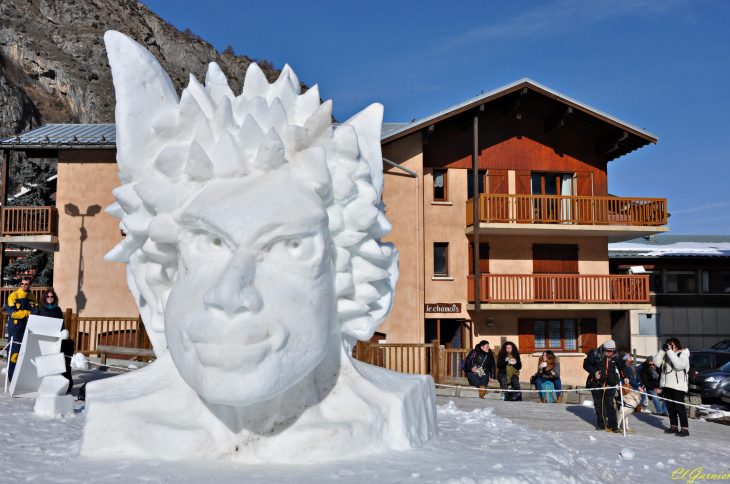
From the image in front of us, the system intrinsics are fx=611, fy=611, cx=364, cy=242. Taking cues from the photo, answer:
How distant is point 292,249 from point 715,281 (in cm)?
2514

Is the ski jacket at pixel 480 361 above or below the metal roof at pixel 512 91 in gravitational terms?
below

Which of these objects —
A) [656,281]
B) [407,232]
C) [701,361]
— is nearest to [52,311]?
[407,232]

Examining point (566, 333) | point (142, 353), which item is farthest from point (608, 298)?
point (142, 353)

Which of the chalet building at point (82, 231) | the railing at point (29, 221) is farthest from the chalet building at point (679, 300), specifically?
the railing at point (29, 221)

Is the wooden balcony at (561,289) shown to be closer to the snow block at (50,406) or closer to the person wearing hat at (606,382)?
the person wearing hat at (606,382)

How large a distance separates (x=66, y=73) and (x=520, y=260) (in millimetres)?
57059

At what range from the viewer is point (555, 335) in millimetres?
18234

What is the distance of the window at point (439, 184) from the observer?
18.2 m

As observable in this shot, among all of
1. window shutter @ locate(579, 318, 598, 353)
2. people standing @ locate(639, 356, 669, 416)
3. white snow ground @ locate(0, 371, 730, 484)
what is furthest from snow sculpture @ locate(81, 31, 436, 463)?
window shutter @ locate(579, 318, 598, 353)

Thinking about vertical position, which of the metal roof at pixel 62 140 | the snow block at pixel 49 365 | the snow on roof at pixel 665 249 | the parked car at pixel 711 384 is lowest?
the parked car at pixel 711 384

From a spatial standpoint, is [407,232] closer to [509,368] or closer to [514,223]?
[514,223]

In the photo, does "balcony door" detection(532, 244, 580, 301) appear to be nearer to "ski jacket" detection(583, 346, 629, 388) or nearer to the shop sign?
the shop sign

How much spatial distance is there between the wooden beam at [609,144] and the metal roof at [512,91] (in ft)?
1.05

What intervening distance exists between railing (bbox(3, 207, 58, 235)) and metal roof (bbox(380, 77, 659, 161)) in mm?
9877
